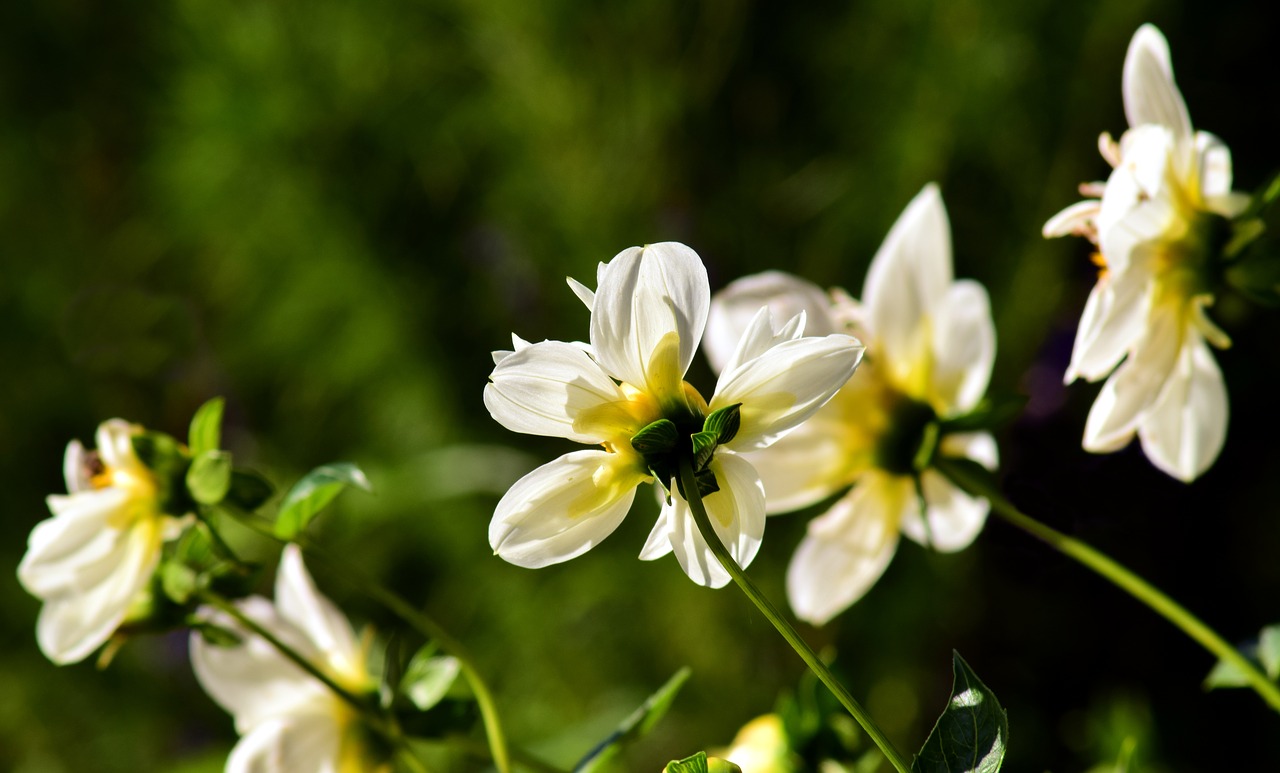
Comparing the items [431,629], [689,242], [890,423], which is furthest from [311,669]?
[689,242]

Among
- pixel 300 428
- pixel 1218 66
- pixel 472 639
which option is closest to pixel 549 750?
pixel 472 639

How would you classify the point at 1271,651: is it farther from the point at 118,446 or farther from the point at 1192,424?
the point at 118,446

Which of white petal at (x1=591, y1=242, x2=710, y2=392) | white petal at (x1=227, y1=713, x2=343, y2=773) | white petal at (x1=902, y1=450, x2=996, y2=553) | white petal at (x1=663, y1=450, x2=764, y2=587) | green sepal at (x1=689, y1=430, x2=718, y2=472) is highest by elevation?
white petal at (x1=591, y1=242, x2=710, y2=392)

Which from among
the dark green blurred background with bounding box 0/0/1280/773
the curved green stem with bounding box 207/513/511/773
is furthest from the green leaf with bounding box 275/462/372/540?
the dark green blurred background with bounding box 0/0/1280/773

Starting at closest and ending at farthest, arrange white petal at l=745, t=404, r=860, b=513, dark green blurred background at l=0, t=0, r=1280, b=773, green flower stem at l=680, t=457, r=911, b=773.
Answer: green flower stem at l=680, t=457, r=911, b=773 < white petal at l=745, t=404, r=860, b=513 < dark green blurred background at l=0, t=0, r=1280, b=773

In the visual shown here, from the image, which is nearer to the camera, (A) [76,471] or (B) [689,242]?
(A) [76,471]

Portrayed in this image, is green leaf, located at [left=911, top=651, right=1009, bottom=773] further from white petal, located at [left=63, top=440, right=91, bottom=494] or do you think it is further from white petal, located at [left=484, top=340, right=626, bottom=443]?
white petal, located at [left=63, top=440, right=91, bottom=494]

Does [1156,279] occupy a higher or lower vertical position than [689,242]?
higher
